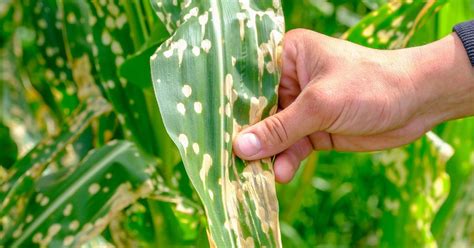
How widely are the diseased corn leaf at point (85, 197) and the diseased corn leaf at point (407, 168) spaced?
32 cm

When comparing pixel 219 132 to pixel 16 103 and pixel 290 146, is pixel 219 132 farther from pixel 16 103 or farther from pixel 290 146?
pixel 16 103

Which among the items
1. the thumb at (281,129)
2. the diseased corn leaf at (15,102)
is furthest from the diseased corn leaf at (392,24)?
the diseased corn leaf at (15,102)

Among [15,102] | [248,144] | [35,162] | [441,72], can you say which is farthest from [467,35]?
[15,102]

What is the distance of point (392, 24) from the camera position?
3.50 ft

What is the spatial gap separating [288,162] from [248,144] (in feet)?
0.47

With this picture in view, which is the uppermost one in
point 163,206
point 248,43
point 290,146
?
point 248,43

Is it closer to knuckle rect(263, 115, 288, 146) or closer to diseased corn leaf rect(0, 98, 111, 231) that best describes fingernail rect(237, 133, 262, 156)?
knuckle rect(263, 115, 288, 146)

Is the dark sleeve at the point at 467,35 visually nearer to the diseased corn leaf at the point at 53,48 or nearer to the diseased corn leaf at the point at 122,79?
the diseased corn leaf at the point at 122,79

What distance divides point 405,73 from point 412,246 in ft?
1.23

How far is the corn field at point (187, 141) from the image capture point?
79 cm

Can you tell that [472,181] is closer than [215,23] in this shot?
No

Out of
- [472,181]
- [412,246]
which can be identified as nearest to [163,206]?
[412,246]

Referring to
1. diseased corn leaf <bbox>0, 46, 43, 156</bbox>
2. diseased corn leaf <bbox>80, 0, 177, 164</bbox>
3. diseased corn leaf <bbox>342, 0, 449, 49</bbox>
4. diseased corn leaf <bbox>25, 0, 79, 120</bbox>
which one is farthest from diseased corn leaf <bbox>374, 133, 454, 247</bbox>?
diseased corn leaf <bbox>0, 46, 43, 156</bbox>

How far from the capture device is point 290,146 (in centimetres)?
93
